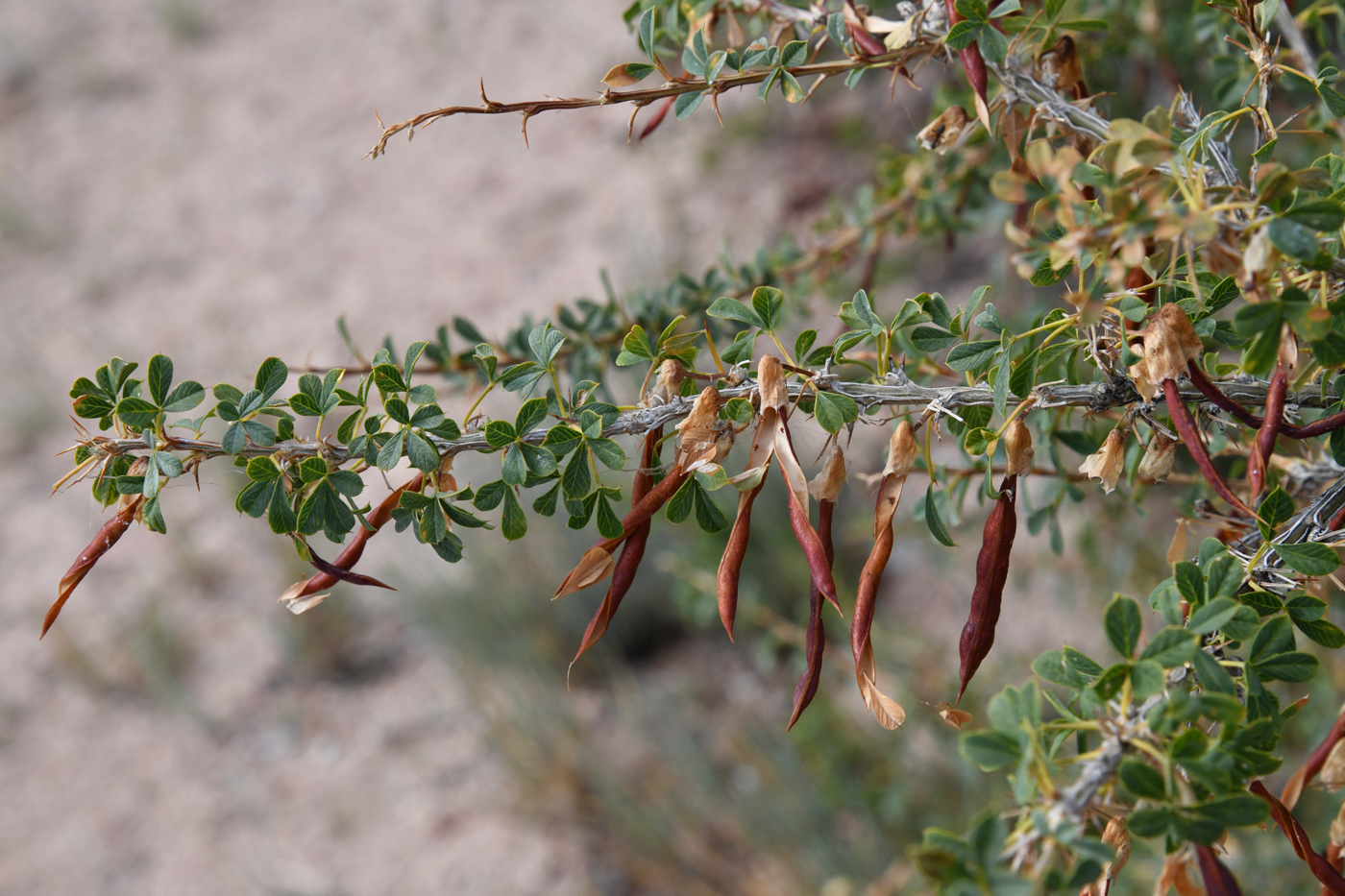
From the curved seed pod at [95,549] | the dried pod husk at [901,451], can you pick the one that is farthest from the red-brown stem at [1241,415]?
the curved seed pod at [95,549]

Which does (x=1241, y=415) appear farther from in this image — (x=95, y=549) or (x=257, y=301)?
(x=257, y=301)

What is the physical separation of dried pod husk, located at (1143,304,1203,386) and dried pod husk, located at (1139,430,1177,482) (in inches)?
3.2

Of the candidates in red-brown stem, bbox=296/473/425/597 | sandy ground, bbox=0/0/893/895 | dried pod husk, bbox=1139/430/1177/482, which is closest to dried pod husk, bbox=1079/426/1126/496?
dried pod husk, bbox=1139/430/1177/482

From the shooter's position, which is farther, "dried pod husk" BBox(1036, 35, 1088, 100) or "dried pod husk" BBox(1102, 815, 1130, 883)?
"dried pod husk" BBox(1036, 35, 1088, 100)

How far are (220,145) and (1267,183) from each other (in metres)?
4.57

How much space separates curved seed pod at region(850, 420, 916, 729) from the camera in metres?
0.44

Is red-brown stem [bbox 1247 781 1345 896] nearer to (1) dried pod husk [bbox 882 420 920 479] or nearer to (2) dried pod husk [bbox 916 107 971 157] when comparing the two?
(1) dried pod husk [bbox 882 420 920 479]

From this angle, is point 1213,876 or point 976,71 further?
point 976,71

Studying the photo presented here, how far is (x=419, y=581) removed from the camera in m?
2.13

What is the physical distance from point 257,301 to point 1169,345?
140 inches

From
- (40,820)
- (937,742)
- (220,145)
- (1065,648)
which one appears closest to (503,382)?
(1065,648)

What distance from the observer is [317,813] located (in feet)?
6.52

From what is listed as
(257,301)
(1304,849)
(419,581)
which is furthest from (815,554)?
(257,301)

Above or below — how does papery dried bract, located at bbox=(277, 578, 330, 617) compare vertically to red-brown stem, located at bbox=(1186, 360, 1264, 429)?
above
